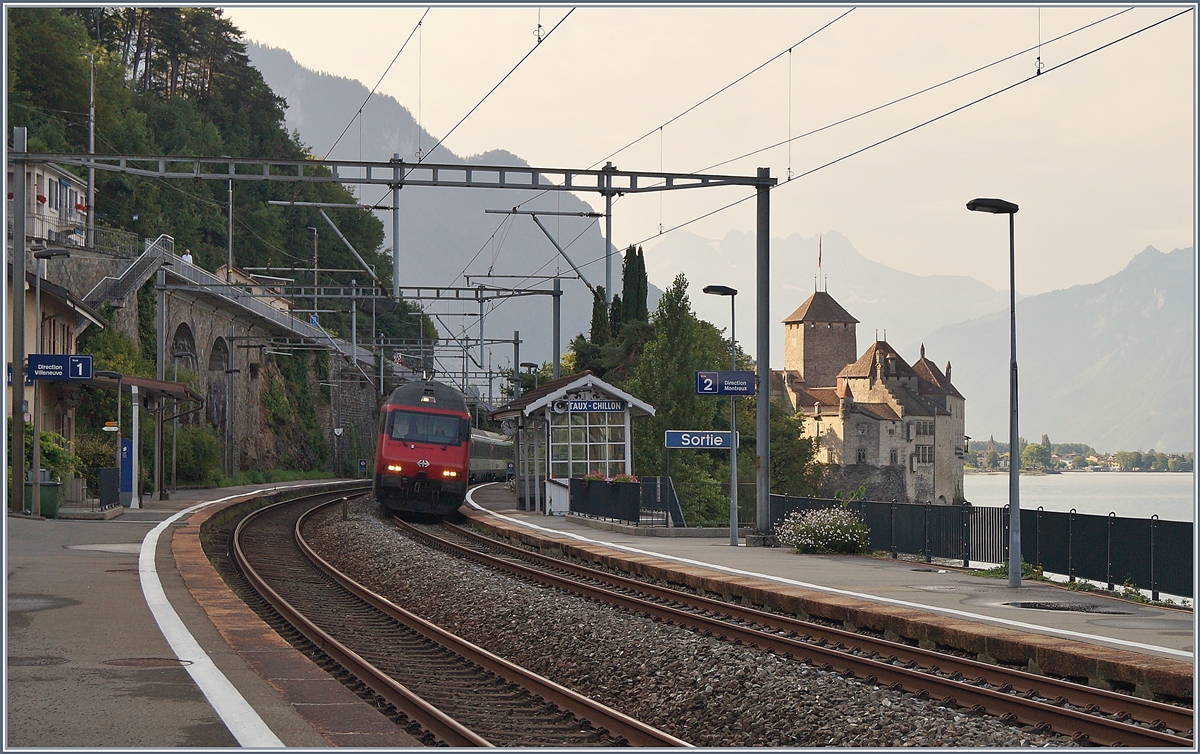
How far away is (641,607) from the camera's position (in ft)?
51.2

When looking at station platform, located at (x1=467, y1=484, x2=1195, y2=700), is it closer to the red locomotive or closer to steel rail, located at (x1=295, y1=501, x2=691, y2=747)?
steel rail, located at (x1=295, y1=501, x2=691, y2=747)

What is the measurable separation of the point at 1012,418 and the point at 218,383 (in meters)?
50.5

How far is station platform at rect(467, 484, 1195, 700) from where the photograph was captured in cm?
1088

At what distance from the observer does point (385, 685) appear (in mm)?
10164

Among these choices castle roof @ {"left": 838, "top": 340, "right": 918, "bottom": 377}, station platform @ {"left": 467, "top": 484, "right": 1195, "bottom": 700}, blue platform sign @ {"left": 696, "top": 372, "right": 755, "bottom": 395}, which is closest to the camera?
station platform @ {"left": 467, "top": 484, "right": 1195, "bottom": 700}

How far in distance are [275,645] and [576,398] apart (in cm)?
2155

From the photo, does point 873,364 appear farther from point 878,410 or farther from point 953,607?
point 953,607

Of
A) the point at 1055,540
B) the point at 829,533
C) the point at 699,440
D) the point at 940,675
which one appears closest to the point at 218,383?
the point at 699,440

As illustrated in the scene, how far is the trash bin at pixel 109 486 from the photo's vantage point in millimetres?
29219

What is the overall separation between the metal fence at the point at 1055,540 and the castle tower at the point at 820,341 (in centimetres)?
13450

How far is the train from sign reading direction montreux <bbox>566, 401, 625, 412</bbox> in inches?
126

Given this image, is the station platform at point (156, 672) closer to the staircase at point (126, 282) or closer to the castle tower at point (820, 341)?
the staircase at point (126, 282)

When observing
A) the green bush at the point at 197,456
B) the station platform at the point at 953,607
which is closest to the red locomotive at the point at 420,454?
the station platform at the point at 953,607

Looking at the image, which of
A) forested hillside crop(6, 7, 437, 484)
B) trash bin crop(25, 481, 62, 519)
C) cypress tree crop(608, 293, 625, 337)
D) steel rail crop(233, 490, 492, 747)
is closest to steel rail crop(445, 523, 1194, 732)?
steel rail crop(233, 490, 492, 747)
